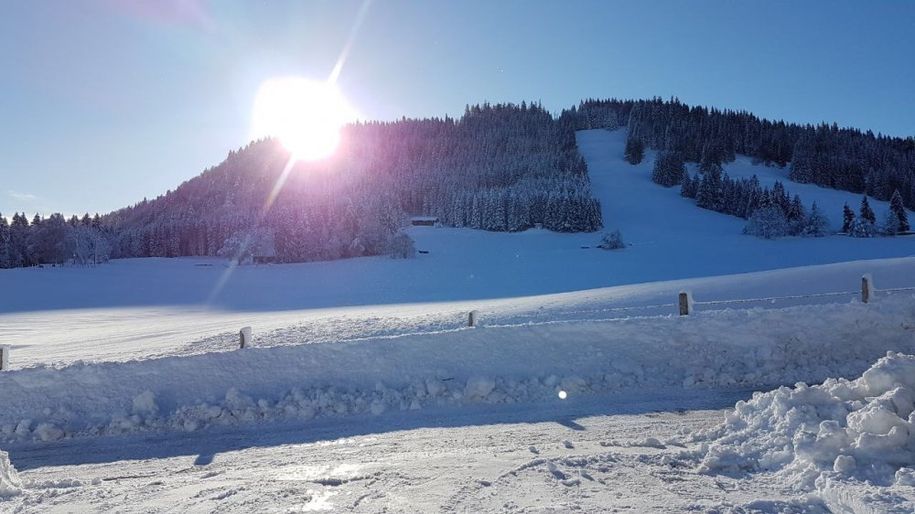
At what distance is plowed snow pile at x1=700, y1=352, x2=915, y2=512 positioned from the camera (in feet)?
16.8

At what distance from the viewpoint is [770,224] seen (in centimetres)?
7706

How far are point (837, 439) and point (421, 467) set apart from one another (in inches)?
168

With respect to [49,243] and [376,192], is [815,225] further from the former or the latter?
[49,243]

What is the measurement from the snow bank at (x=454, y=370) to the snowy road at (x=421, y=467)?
2.81ft

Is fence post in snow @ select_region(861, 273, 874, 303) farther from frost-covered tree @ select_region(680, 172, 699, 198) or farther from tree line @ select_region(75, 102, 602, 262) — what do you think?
frost-covered tree @ select_region(680, 172, 699, 198)

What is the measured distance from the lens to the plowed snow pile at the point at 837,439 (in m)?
5.12

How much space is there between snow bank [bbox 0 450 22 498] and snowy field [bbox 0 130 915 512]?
0.08 feet

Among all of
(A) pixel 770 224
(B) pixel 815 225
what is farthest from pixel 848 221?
(A) pixel 770 224

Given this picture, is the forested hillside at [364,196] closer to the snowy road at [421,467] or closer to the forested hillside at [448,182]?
the forested hillside at [448,182]

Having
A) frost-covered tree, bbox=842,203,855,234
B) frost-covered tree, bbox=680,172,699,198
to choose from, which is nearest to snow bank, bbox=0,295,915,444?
frost-covered tree, bbox=842,203,855,234

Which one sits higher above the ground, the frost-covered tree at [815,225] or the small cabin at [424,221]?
the small cabin at [424,221]

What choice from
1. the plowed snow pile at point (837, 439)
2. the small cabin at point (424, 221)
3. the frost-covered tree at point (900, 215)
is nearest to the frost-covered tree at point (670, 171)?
the frost-covered tree at point (900, 215)

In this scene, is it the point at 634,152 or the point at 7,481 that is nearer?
the point at 7,481

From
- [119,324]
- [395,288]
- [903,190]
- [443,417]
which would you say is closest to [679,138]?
[903,190]
